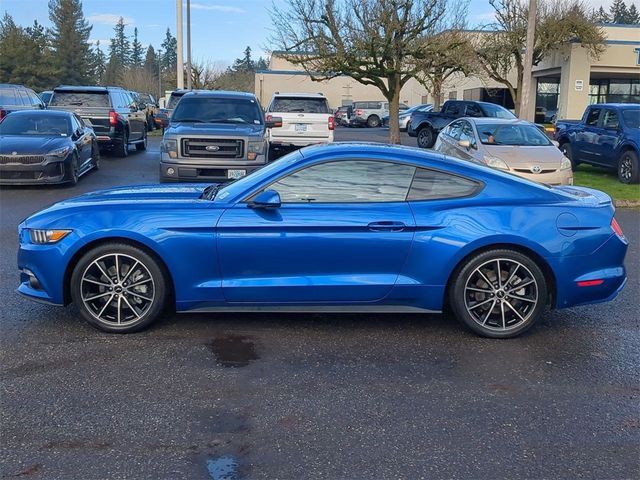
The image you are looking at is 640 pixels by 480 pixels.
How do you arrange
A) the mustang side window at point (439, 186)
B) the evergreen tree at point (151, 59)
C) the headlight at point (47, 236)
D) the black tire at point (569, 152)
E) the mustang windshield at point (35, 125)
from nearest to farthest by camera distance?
the headlight at point (47, 236) < the mustang side window at point (439, 186) < the mustang windshield at point (35, 125) < the black tire at point (569, 152) < the evergreen tree at point (151, 59)

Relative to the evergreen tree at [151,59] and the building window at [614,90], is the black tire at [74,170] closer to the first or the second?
the building window at [614,90]

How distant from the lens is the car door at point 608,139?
14833 mm

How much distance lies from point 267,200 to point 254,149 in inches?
254

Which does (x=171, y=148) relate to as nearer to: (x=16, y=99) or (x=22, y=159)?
(x=22, y=159)

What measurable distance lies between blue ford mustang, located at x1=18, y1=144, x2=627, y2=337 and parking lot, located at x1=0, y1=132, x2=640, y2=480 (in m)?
0.30

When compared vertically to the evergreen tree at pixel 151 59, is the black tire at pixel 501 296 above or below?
below

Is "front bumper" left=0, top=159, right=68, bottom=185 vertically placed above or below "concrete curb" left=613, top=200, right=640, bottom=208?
above

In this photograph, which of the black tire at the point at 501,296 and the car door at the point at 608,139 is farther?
the car door at the point at 608,139

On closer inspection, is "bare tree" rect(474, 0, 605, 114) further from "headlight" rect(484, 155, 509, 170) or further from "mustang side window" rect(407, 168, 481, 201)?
"mustang side window" rect(407, 168, 481, 201)

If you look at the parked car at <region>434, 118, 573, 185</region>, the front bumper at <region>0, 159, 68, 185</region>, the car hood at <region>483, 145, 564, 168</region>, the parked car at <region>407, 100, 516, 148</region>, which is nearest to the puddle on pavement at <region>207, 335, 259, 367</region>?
the parked car at <region>434, 118, 573, 185</region>

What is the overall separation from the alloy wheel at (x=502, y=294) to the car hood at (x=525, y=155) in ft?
23.7

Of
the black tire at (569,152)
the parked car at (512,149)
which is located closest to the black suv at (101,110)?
the parked car at (512,149)

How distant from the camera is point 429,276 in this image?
16.1ft

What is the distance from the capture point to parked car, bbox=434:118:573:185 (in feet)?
38.5
